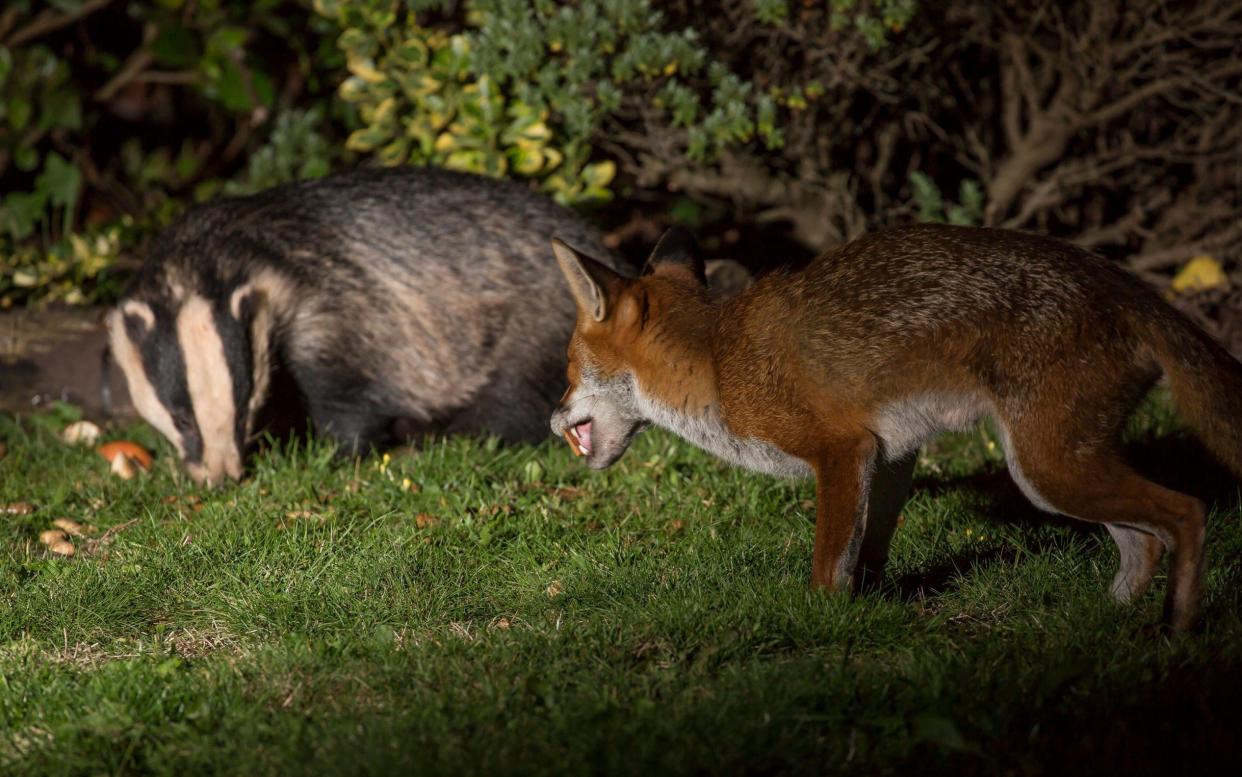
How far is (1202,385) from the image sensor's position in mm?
4016

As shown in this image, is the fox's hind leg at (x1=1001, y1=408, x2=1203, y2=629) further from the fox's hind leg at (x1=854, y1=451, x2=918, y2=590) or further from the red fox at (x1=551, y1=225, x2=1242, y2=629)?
the fox's hind leg at (x1=854, y1=451, x2=918, y2=590)

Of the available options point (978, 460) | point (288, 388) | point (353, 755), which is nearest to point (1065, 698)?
point (353, 755)

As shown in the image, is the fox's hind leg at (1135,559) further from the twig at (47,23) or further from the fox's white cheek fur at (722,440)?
the twig at (47,23)

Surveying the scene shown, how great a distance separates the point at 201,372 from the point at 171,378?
0.17m

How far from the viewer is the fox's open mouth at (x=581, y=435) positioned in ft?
16.3

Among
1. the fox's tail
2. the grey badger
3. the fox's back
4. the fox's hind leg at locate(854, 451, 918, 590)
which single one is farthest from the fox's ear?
the grey badger

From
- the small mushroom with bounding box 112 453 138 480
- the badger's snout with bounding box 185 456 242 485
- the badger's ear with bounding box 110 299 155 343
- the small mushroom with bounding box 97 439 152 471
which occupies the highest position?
the badger's ear with bounding box 110 299 155 343

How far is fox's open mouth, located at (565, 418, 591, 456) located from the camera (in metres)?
4.98

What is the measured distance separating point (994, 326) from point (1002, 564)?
1.11 m

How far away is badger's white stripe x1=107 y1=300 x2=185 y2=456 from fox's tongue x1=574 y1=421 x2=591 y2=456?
2378mm

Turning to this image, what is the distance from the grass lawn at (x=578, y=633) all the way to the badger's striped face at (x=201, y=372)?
31 cm

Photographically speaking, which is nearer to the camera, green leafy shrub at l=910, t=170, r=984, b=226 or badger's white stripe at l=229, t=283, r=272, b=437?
badger's white stripe at l=229, t=283, r=272, b=437

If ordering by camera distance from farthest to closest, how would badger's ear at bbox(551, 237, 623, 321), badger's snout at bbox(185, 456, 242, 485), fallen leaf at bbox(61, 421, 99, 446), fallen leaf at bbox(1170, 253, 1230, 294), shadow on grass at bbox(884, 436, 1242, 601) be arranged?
fallen leaf at bbox(1170, 253, 1230, 294)
fallen leaf at bbox(61, 421, 99, 446)
badger's snout at bbox(185, 456, 242, 485)
shadow on grass at bbox(884, 436, 1242, 601)
badger's ear at bbox(551, 237, 623, 321)

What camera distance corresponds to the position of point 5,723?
3.75m
